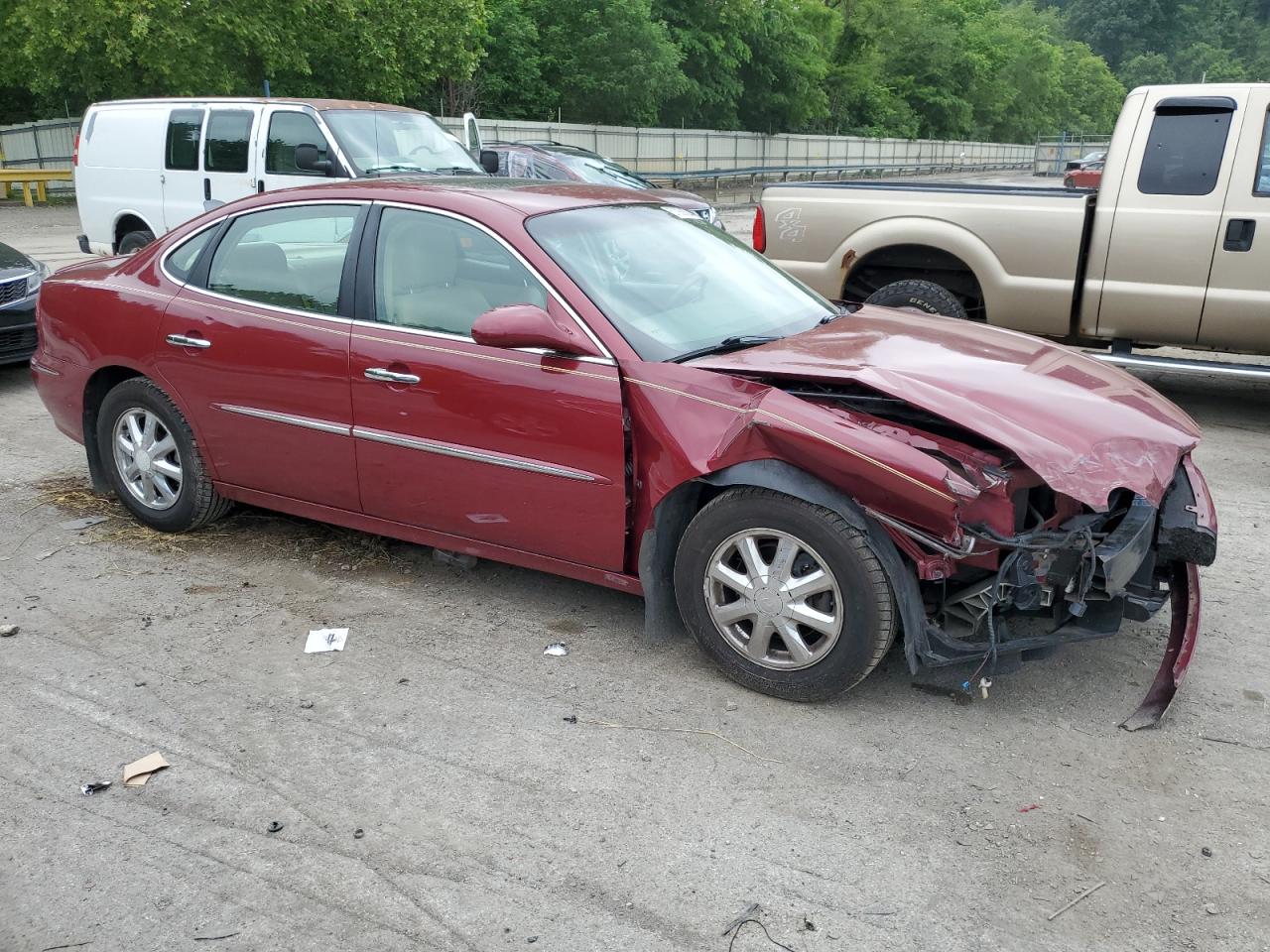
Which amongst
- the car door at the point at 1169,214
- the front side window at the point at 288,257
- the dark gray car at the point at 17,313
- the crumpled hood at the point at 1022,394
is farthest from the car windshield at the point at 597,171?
the crumpled hood at the point at 1022,394

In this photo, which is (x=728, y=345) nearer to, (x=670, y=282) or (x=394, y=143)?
(x=670, y=282)

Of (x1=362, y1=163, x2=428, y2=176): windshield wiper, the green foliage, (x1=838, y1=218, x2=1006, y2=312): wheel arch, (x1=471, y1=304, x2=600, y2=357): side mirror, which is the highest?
the green foliage

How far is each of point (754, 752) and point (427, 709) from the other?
112 cm

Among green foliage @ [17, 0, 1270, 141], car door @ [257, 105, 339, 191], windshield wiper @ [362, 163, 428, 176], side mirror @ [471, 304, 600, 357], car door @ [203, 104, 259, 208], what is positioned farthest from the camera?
green foliage @ [17, 0, 1270, 141]

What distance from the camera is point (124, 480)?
17.1ft

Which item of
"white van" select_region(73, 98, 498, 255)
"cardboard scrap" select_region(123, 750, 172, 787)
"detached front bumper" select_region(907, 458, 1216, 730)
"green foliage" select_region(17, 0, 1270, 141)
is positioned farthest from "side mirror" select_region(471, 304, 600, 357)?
"green foliage" select_region(17, 0, 1270, 141)

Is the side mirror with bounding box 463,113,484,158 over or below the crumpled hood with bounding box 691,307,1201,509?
over

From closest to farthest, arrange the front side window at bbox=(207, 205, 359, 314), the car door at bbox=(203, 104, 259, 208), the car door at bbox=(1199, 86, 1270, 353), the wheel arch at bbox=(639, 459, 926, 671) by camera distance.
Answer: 1. the wheel arch at bbox=(639, 459, 926, 671)
2. the front side window at bbox=(207, 205, 359, 314)
3. the car door at bbox=(1199, 86, 1270, 353)
4. the car door at bbox=(203, 104, 259, 208)

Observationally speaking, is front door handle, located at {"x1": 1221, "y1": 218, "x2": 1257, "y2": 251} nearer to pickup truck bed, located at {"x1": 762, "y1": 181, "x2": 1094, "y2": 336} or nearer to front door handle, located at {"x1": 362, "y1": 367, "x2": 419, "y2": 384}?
pickup truck bed, located at {"x1": 762, "y1": 181, "x2": 1094, "y2": 336}

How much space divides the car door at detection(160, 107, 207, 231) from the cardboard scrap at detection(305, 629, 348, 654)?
8.06 meters

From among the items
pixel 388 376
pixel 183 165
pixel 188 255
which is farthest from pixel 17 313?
pixel 388 376

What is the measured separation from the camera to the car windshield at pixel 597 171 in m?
14.5

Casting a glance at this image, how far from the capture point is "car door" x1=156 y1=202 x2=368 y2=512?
440 centimetres

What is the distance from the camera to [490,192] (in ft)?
14.5
